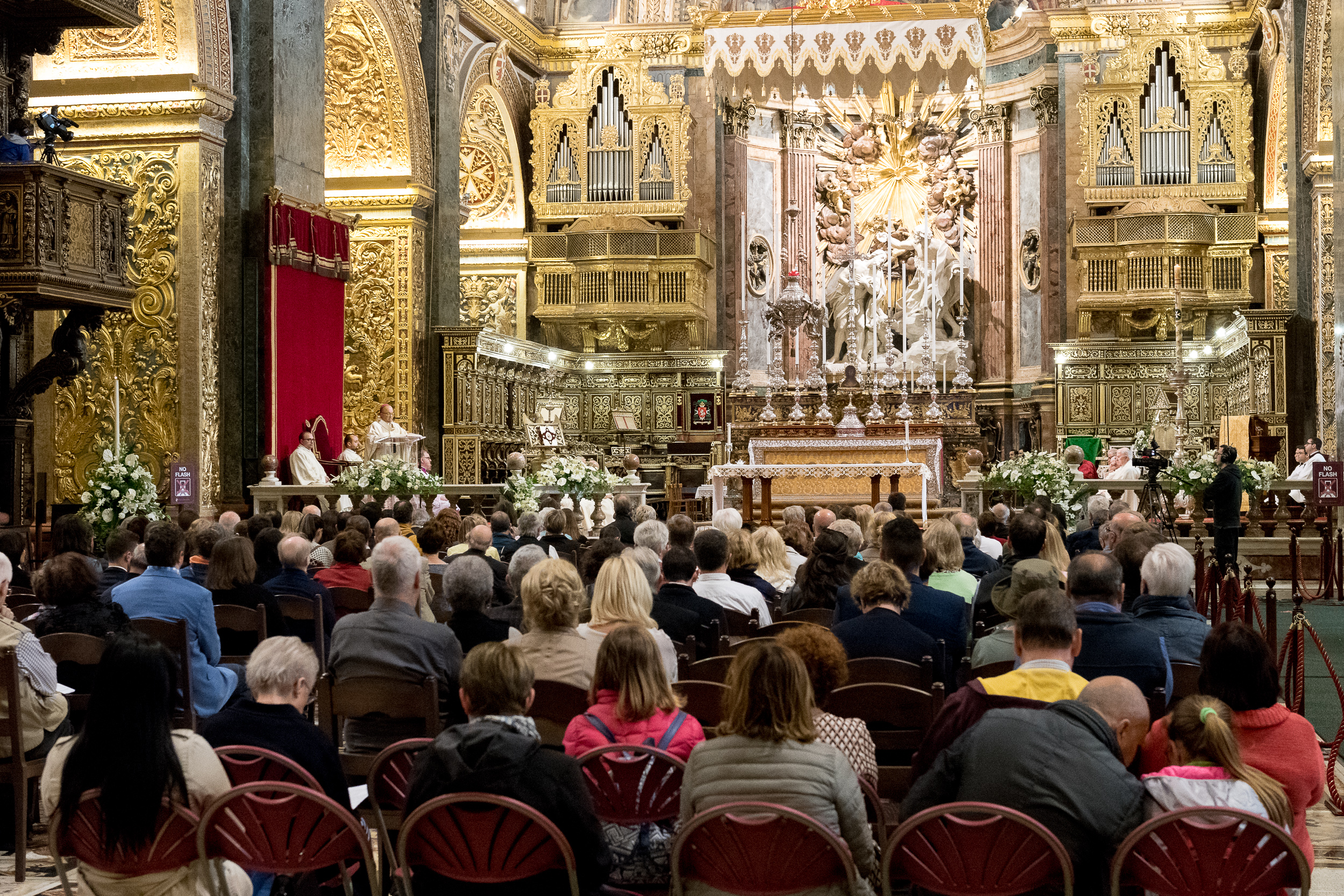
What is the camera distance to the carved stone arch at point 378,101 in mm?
18797

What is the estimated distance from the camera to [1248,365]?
20453mm

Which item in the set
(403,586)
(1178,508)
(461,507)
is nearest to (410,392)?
(461,507)

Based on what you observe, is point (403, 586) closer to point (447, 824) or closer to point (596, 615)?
point (596, 615)

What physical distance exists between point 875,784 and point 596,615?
60.8 inches

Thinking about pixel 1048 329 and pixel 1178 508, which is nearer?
pixel 1178 508

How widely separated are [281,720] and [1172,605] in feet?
10.7

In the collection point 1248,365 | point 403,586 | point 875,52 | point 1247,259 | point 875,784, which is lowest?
point 875,784

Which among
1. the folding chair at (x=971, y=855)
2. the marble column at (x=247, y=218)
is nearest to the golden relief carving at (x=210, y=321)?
the marble column at (x=247, y=218)

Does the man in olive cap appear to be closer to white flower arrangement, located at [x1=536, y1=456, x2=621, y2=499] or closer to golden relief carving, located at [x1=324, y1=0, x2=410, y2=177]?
white flower arrangement, located at [x1=536, y1=456, x2=621, y2=499]

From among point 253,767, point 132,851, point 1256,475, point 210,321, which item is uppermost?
point 210,321

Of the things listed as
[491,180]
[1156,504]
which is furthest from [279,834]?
[491,180]

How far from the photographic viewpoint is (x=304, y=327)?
1590cm

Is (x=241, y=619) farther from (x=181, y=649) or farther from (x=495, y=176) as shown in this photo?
(x=495, y=176)

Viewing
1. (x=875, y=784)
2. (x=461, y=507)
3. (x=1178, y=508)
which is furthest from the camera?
(x=461, y=507)
